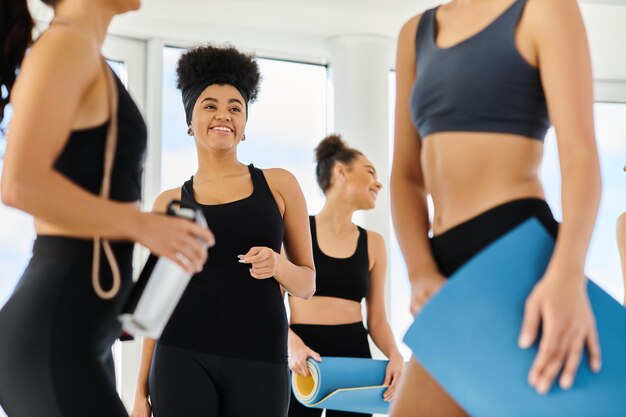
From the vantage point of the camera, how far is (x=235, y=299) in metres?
2.35

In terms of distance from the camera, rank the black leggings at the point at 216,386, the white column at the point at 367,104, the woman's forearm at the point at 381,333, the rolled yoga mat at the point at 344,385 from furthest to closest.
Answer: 1. the white column at the point at 367,104
2. the woman's forearm at the point at 381,333
3. the rolled yoga mat at the point at 344,385
4. the black leggings at the point at 216,386

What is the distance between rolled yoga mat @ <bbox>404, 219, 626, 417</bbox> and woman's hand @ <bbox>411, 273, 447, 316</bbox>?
0.32 feet

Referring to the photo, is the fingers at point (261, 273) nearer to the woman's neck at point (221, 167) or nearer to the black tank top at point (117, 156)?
the woman's neck at point (221, 167)

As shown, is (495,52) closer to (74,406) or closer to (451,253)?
(451,253)

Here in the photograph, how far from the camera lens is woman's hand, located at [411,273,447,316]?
1.38 metres

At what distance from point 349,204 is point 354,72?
135 cm

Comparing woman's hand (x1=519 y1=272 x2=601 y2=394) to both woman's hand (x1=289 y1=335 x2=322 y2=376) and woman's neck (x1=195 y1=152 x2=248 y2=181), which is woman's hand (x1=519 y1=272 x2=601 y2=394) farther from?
woman's hand (x1=289 y1=335 x2=322 y2=376)

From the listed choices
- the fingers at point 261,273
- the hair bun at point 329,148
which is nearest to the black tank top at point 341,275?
the hair bun at point 329,148

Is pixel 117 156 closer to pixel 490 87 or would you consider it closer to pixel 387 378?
pixel 490 87

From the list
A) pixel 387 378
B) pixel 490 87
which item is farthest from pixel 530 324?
pixel 387 378

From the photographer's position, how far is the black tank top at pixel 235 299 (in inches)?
91.0

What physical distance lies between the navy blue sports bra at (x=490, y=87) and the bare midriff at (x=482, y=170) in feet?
0.05

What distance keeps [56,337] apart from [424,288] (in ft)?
1.83

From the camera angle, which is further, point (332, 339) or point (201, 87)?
point (332, 339)
